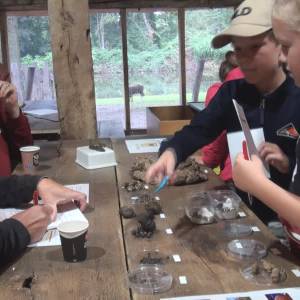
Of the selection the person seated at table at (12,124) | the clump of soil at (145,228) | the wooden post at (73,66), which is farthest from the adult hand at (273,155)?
the wooden post at (73,66)

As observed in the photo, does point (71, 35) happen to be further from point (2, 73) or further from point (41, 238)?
point (41, 238)

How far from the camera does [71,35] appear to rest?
11.0 feet

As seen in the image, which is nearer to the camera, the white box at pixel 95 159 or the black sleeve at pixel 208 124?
the black sleeve at pixel 208 124

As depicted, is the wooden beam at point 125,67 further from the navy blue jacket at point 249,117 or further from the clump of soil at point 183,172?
the navy blue jacket at point 249,117

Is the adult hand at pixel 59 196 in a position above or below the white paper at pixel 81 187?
above

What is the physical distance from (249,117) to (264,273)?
86 cm

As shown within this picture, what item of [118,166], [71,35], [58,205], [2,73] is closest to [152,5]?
[71,35]

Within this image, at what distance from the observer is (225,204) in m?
1.80

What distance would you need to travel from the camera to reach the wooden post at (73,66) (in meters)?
3.34

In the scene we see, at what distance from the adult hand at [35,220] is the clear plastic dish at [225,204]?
2.05ft

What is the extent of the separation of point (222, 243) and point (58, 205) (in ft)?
2.22

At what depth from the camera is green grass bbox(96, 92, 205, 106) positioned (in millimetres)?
8062

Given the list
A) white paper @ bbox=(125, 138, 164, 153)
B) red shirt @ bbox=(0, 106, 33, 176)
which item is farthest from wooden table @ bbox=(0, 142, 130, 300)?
red shirt @ bbox=(0, 106, 33, 176)

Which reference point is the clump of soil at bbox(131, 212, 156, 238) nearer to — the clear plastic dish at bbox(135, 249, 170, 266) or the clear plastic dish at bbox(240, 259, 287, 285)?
the clear plastic dish at bbox(135, 249, 170, 266)
